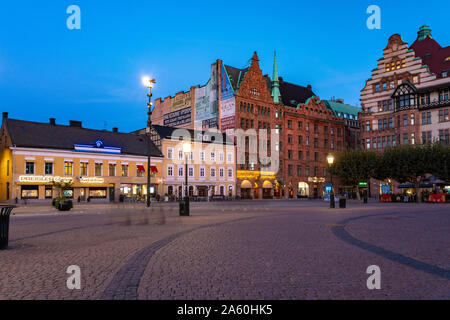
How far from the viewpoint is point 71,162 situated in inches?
1871

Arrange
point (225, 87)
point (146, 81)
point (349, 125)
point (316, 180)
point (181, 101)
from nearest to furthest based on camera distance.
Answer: point (146, 81)
point (225, 87)
point (181, 101)
point (316, 180)
point (349, 125)

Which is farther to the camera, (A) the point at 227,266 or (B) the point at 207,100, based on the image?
(B) the point at 207,100

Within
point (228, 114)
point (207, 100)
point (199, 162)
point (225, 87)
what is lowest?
point (199, 162)

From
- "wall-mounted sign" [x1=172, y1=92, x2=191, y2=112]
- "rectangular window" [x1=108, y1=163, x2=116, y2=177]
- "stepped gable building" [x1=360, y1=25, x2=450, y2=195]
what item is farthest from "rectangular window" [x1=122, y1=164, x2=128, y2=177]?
"stepped gable building" [x1=360, y1=25, x2=450, y2=195]

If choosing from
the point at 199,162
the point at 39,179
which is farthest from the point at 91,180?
the point at 199,162

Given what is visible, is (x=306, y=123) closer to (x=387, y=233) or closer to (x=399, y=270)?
(x=387, y=233)

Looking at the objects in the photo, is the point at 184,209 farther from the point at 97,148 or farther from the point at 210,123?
the point at 210,123

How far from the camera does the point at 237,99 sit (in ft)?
205

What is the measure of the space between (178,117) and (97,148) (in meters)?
23.4

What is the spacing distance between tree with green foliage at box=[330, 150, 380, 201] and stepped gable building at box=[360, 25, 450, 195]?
21.0 meters

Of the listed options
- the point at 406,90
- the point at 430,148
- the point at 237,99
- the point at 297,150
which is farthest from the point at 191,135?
the point at 406,90

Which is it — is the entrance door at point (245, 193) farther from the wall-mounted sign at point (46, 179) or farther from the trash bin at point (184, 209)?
the trash bin at point (184, 209)

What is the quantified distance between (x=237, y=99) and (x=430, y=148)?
1183 inches

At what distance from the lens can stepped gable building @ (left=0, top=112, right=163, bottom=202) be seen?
144ft
